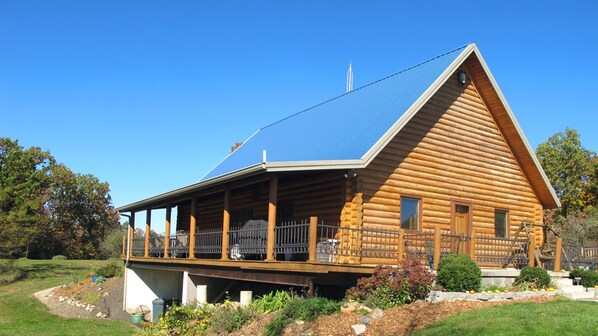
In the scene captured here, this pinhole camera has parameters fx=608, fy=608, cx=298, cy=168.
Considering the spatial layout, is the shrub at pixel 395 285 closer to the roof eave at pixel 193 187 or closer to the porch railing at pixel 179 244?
the roof eave at pixel 193 187

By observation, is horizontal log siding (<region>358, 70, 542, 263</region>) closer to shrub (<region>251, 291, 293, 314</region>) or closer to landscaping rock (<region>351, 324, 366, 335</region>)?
shrub (<region>251, 291, 293, 314</region>)

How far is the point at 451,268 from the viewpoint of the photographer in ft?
45.4

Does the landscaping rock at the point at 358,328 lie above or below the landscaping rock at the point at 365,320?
below

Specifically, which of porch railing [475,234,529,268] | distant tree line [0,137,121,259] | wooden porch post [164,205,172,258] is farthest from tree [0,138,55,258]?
porch railing [475,234,529,268]

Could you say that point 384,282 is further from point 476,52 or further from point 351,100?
point 351,100

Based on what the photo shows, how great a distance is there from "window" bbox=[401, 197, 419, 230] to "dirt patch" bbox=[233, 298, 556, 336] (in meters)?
5.14

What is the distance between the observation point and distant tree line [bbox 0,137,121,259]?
61250 mm

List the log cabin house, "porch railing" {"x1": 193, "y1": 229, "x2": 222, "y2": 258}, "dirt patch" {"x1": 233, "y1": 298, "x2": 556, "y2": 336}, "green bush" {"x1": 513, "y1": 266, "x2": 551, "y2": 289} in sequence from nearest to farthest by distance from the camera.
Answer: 1. "dirt patch" {"x1": 233, "y1": 298, "x2": 556, "y2": 336}
2. "green bush" {"x1": 513, "y1": 266, "x2": 551, "y2": 289}
3. the log cabin house
4. "porch railing" {"x1": 193, "y1": 229, "x2": 222, "y2": 258}

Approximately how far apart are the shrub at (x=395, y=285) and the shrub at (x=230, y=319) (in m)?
3.30

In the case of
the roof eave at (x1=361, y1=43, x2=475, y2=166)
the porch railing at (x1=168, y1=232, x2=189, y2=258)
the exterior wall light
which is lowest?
the porch railing at (x1=168, y1=232, x2=189, y2=258)

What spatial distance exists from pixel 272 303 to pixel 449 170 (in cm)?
772

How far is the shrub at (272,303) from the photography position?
15.7 m

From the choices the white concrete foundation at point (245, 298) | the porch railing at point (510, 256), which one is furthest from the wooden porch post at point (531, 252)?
the white concrete foundation at point (245, 298)

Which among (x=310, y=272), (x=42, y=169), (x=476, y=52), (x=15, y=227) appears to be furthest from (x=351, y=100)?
(x=42, y=169)
